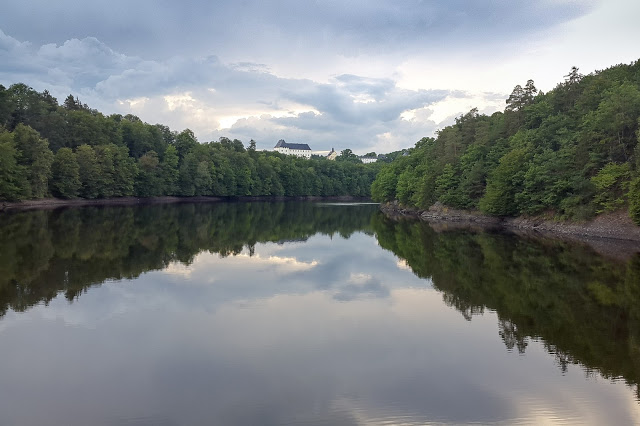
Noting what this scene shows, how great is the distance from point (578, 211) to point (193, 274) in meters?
35.3

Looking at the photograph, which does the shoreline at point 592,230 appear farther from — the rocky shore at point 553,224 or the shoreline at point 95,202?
the shoreline at point 95,202

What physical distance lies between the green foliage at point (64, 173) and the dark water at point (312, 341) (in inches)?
2255

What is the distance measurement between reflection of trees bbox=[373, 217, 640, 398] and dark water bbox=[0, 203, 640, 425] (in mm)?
98

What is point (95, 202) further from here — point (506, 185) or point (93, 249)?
point (506, 185)

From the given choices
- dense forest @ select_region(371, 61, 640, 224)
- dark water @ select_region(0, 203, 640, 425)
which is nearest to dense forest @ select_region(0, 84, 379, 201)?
dark water @ select_region(0, 203, 640, 425)

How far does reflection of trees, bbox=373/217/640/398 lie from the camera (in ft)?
43.7

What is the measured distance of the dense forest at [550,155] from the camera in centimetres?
4225

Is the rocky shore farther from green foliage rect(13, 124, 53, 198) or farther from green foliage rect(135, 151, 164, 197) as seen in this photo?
green foliage rect(135, 151, 164, 197)

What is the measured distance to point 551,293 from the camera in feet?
65.7

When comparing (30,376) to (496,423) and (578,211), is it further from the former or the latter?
(578,211)

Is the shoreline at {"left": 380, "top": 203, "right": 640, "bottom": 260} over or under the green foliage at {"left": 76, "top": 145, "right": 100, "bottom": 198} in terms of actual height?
under

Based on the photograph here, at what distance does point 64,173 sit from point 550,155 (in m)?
68.9

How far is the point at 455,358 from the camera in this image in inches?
497

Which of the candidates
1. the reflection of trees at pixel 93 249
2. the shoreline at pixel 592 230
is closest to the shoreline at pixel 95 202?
the reflection of trees at pixel 93 249
